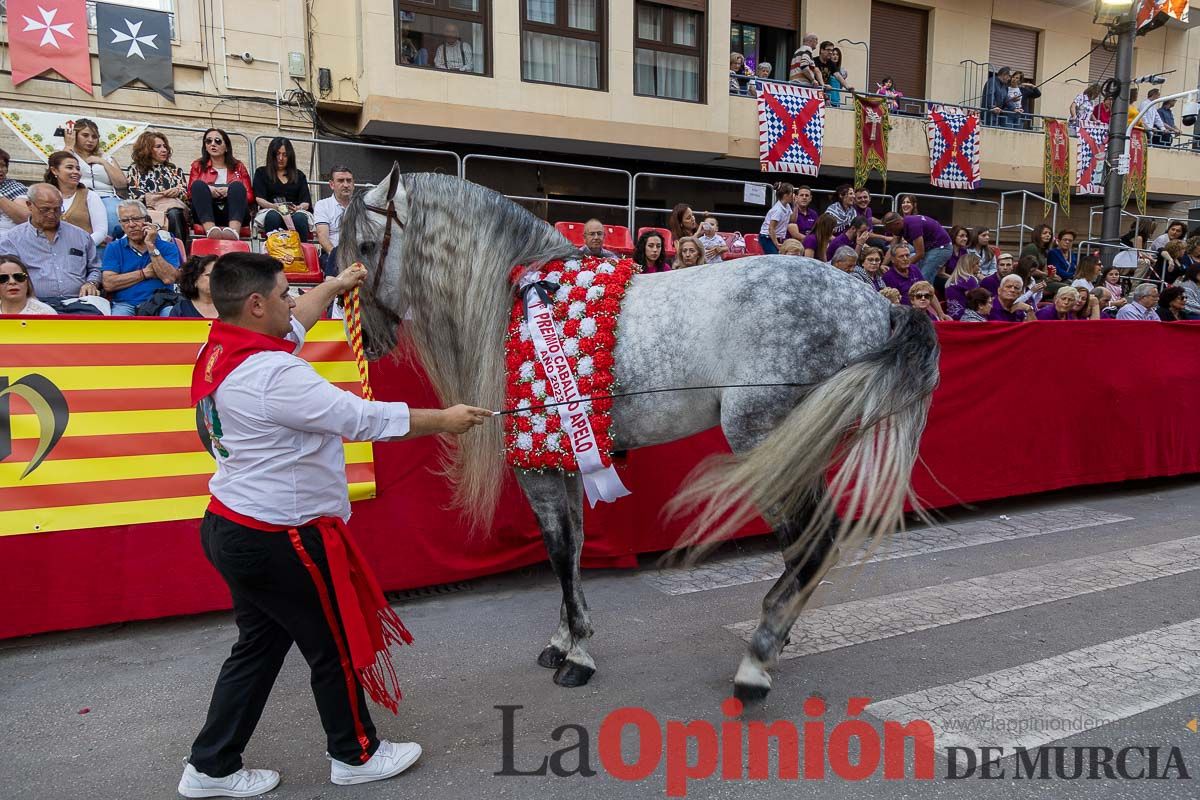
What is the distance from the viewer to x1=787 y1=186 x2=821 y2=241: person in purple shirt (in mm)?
8789

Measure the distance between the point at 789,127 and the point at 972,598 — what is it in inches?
405

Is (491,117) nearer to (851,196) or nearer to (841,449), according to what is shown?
(851,196)

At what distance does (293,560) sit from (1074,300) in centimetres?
765

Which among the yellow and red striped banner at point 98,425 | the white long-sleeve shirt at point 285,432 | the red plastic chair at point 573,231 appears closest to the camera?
the white long-sleeve shirt at point 285,432

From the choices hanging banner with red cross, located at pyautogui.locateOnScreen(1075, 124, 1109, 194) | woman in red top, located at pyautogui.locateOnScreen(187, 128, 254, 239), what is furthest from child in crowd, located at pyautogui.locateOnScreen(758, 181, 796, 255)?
hanging banner with red cross, located at pyautogui.locateOnScreen(1075, 124, 1109, 194)

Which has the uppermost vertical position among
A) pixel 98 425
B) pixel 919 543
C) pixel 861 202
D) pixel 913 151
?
pixel 913 151

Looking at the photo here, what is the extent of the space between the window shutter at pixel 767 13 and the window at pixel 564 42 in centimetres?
340

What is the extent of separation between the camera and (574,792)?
254cm

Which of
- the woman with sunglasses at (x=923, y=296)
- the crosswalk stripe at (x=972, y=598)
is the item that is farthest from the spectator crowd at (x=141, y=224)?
the woman with sunglasses at (x=923, y=296)

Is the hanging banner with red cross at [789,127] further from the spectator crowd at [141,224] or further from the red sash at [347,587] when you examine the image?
the red sash at [347,587]

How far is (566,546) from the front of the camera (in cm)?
334

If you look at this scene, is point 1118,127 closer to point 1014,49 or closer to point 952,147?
point 952,147

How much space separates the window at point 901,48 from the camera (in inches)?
593

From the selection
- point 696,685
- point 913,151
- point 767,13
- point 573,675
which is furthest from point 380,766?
point 767,13
